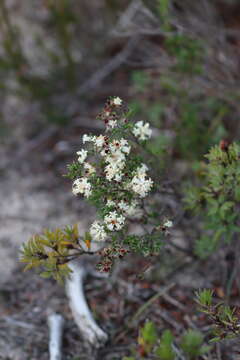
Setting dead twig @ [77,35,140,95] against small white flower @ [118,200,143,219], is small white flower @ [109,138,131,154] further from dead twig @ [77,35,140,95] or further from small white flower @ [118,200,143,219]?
dead twig @ [77,35,140,95]

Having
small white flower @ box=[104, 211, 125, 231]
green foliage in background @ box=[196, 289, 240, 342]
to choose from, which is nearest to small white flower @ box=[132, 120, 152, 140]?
small white flower @ box=[104, 211, 125, 231]

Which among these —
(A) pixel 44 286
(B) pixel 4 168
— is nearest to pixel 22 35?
(B) pixel 4 168

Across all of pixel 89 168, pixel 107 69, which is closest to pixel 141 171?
pixel 89 168

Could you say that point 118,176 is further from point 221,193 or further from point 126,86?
point 126,86

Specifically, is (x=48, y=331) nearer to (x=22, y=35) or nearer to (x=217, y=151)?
(x=217, y=151)

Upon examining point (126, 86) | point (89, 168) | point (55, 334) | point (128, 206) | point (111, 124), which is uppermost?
point (126, 86)
